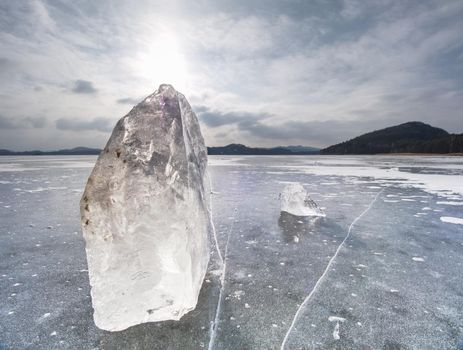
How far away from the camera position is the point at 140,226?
9.59ft

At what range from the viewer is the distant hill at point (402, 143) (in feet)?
307

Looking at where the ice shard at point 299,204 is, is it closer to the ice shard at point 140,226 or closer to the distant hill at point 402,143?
the ice shard at point 140,226

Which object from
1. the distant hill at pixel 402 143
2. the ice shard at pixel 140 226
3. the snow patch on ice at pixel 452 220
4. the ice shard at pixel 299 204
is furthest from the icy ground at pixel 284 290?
the distant hill at pixel 402 143

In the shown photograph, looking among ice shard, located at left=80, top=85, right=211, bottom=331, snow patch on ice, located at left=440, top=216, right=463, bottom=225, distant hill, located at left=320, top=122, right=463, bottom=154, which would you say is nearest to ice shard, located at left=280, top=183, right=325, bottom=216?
snow patch on ice, located at left=440, top=216, right=463, bottom=225

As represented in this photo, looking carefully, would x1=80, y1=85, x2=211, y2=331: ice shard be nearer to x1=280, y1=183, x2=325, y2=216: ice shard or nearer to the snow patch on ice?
x1=280, y1=183, x2=325, y2=216: ice shard

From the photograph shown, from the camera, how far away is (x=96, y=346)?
252 centimetres

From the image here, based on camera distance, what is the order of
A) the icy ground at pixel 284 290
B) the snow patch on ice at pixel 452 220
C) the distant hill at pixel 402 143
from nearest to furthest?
1. the icy ground at pixel 284 290
2. the snow patch on ice at pixel 452 220
3. the distant hill at pixel 402 143

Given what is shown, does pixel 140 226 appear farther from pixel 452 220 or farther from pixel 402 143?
pixel 402 143

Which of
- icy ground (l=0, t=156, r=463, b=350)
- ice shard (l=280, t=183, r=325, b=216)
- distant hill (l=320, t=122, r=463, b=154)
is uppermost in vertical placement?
distant hill (l=320, t=122, r=463, b=154)

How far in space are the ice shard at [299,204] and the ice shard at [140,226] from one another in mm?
5125

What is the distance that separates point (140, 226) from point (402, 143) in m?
149

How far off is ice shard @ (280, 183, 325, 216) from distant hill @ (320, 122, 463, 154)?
111 meters

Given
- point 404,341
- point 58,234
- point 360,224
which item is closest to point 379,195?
point 360,224

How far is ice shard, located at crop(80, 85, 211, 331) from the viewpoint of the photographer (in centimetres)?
283
